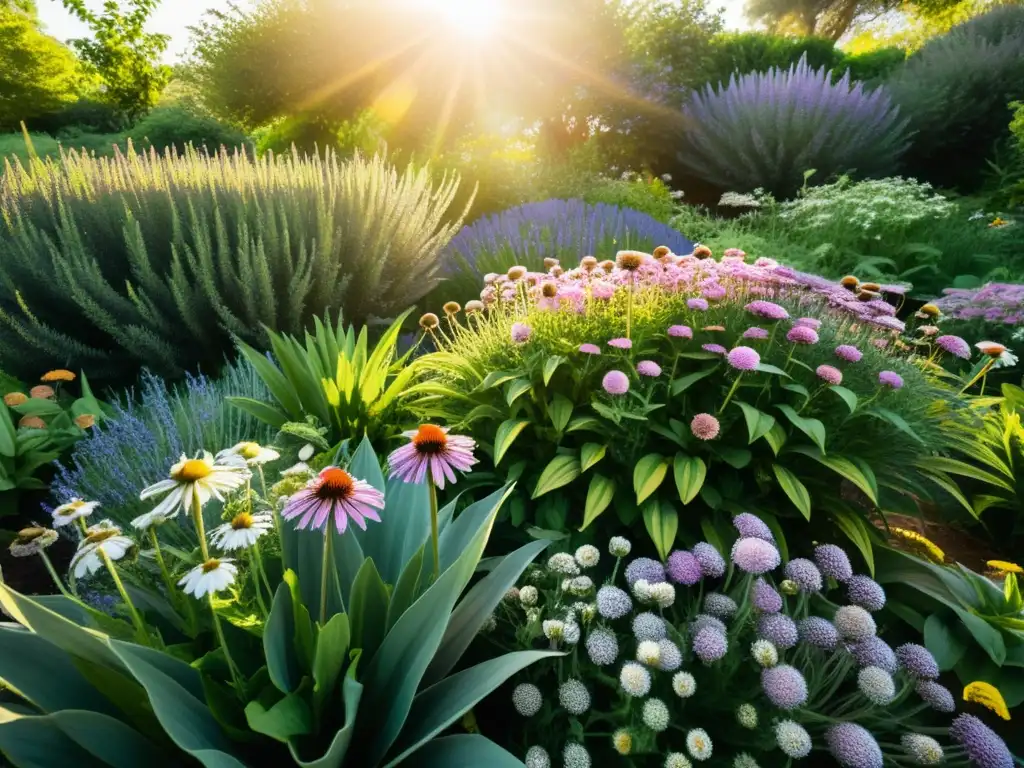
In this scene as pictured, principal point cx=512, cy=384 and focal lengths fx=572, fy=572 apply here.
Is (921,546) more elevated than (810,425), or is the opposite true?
(810,425)

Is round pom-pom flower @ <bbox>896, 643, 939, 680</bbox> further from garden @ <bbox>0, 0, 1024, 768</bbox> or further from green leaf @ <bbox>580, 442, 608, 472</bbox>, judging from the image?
green leaf @ <bbox>580, 442, 608, 472</bbox>

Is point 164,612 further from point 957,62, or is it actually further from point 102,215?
point 957,62

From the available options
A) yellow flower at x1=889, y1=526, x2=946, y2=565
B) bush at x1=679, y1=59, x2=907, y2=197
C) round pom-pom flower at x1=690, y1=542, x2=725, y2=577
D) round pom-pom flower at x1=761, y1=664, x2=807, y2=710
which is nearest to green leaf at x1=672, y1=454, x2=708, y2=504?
round pom-pom flower at x1=690, y1=542, x2=725, y2=577

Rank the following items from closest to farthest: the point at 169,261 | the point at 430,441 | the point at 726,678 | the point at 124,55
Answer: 1. the point at 430,441
2. the point at 726,678
3. the point at 169,261
4. the point at 124,55

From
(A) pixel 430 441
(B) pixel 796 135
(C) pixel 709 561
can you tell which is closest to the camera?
(A) pixel 430 441

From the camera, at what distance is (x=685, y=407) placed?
199 cm

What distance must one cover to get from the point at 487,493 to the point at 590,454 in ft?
1.88

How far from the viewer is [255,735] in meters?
1.16

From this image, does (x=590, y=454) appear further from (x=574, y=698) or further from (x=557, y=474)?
(x=574, y=698)

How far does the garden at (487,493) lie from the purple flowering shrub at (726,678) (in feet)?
0.03

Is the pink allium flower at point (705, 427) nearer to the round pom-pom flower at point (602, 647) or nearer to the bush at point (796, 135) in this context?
the round pom-pom flower at point (602, 647)

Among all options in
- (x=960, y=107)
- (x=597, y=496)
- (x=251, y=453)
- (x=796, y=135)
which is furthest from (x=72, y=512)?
(x=960, y=107)

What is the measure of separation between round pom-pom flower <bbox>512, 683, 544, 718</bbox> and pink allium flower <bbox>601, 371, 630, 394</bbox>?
2.89 feet

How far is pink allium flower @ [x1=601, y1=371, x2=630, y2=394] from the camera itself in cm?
182
